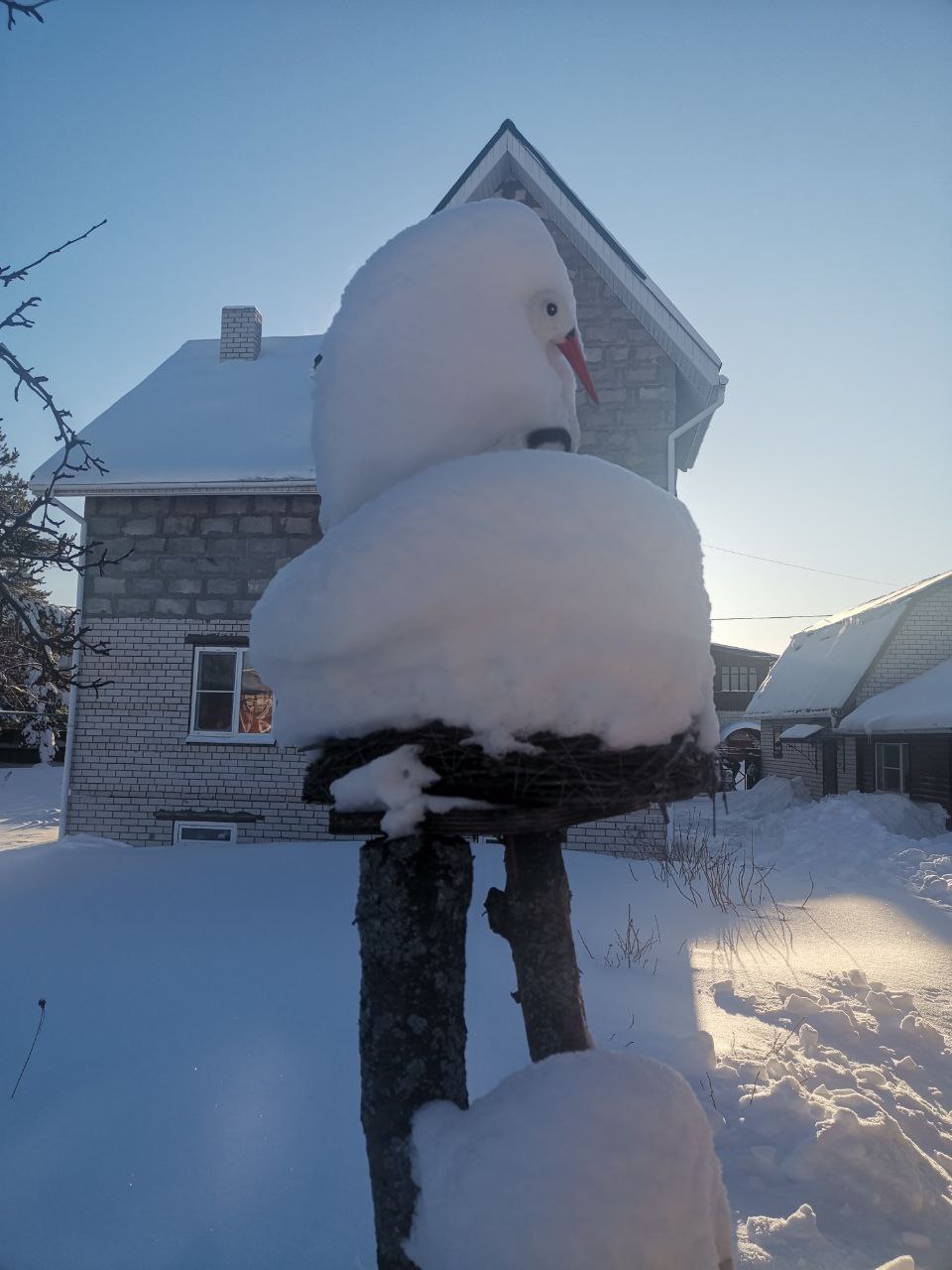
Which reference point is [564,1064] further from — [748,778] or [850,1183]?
[748,778]

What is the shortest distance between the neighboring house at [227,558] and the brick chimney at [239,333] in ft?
8.17

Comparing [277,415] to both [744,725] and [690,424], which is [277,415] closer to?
[690,424]

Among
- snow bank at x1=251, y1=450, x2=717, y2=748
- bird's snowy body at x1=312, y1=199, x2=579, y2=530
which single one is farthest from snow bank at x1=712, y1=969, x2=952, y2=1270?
bird's snowy body at x1=312, y1=199, x2=579, y2=530

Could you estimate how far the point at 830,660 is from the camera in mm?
17000

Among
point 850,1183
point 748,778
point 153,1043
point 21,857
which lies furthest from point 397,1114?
point 748,778

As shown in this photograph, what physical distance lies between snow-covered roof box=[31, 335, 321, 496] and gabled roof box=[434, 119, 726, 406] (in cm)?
272

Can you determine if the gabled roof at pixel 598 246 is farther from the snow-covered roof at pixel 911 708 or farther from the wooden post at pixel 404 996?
the snow-covered roof at pixel 911 708

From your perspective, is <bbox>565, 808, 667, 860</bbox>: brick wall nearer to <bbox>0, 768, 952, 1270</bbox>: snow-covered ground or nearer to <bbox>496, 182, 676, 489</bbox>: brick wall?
<bbox>0, 768, 952, 1270</bbox>: snow-covered ground

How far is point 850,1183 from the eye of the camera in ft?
8.50

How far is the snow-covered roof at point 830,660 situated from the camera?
48.5 ft

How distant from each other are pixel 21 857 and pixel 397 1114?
→ 20.1 ft

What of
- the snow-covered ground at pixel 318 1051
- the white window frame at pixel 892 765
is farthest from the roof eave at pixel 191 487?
the white window frame at pixel 892 765

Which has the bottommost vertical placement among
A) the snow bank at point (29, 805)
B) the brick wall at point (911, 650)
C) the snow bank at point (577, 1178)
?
the snow bank at point (29, 805)

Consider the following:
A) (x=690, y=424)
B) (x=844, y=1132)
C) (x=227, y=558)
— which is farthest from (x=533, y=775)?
(x=227, y=558)
